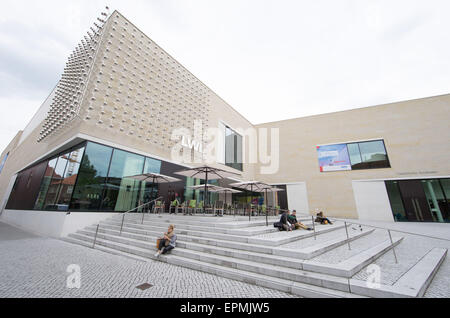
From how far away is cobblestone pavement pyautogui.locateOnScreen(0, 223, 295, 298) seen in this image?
315cm

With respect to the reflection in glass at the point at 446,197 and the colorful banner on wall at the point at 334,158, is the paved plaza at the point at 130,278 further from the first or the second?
the reflection in glass at the point at 446,197

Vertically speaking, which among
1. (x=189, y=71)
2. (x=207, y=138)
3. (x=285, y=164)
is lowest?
(x=285, y=164)

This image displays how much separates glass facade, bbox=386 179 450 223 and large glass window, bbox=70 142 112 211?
2361cm

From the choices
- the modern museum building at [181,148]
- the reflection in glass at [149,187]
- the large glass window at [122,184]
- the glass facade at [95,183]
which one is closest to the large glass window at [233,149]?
the modern museum building at [181,148]

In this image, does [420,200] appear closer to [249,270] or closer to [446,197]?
[446,197]

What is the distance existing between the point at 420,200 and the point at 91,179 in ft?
84.0

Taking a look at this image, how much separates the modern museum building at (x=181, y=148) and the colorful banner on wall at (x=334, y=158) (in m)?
0.10

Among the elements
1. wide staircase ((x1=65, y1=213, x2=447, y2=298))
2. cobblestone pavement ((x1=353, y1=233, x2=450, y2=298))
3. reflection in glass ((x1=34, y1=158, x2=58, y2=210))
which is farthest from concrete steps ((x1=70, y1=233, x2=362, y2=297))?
reflection in glass ((x1=34, y1=158, x2=58, y2=210))

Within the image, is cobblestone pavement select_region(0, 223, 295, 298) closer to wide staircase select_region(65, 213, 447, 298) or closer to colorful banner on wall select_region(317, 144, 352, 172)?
wide staircase select_region(65, 213, 447, 298)

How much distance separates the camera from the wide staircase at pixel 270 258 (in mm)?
3113
